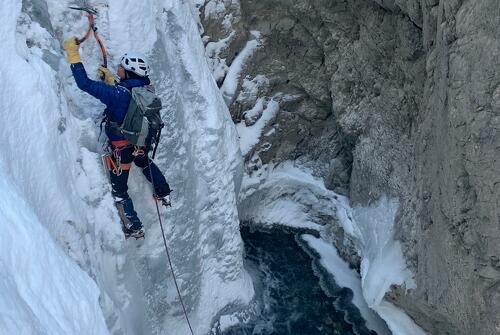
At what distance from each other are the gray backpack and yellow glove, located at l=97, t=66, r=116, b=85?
1.27 ft

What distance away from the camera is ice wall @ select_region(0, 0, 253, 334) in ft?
14.8

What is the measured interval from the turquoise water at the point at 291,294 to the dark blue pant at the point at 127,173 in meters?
3.23

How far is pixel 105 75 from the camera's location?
5.55m

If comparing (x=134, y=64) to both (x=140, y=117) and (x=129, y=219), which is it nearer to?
(x=140, y=117)

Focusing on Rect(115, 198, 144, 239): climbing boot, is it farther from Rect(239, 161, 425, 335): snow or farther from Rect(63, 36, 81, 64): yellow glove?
Rect(239, 161, 425, 335): snow

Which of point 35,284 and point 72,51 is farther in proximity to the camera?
point 72,51

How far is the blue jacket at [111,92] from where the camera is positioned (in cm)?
493

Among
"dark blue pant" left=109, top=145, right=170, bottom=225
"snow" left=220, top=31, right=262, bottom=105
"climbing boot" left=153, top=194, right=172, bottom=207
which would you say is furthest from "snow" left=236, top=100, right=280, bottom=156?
"dark blue pant" left=109, top=145, right=170, bottom=225

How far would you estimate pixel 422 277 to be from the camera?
7.11 meters

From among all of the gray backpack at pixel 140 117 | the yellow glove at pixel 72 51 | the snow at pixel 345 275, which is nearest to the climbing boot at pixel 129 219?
the gray backpack at pixel 140 117

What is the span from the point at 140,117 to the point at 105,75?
0.74m

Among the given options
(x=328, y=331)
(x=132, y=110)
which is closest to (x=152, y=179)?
(x=132, y=110)

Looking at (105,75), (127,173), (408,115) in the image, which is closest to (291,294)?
(408,115)

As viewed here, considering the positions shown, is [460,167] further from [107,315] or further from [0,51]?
[0,51]
